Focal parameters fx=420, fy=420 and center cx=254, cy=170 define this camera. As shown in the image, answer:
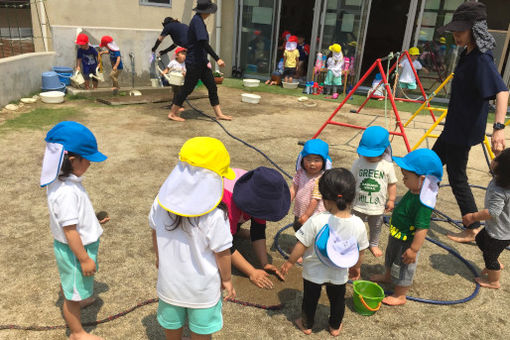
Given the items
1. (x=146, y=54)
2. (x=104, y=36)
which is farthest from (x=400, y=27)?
(x=104, y=36)

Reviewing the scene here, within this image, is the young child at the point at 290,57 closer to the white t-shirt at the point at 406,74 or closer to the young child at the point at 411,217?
the white t-shirt at the point at 406,74

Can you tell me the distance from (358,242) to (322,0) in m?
10.0

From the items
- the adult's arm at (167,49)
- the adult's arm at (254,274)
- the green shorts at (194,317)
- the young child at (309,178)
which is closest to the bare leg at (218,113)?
the adult's arm at (167,49)

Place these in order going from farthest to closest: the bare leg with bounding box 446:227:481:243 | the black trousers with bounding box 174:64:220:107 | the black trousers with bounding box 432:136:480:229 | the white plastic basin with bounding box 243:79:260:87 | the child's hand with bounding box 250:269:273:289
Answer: the white plastic basin with bounding box 243:79:260:87 → the black trousers with bounding box 174:64:220:107 → the bare leg with bounding box 446:227:481:243 → the black trousers with bounding box 432:136:480:229 → the child's hand with bounding box 250:269:273:289

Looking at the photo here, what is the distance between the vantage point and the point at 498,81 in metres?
3.61

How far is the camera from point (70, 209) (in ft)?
7.39

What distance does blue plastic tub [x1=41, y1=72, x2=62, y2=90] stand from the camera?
858 cm

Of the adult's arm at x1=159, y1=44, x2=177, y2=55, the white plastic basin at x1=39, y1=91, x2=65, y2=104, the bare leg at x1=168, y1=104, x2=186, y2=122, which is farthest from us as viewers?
the adult's arm at x1=159, y1=44, x2=177, y2=55

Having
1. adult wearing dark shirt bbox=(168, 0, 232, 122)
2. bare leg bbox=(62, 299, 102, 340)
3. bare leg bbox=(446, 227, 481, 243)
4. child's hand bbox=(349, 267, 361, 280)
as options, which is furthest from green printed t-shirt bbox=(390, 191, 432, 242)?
adult wearing dark shirt bbox=(168, 0, 232, 122)

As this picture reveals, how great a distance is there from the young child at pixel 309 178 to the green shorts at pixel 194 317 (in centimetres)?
140

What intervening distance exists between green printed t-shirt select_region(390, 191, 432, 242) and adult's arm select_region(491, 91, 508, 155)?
1.06 m

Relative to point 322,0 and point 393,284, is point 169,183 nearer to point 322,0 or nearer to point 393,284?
point 393,284

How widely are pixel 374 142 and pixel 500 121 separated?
1.17 m

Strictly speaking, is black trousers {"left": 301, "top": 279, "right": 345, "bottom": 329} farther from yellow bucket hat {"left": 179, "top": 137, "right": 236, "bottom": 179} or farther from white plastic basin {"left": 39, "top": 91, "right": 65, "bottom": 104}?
white plastic basin {"left": 39, "top": 91, "right": 65, "bottom": 104}
